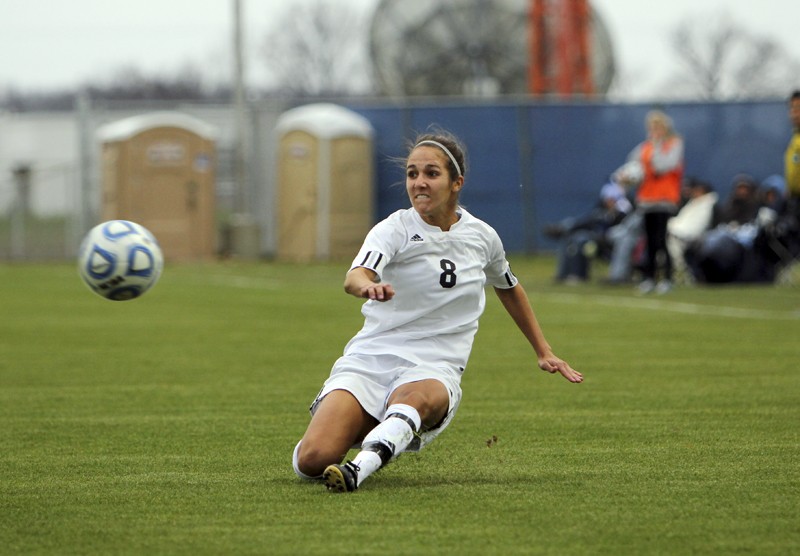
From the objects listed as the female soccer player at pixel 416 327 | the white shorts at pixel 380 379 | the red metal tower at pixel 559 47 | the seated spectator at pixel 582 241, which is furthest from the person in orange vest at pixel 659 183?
the red metal tower at pixel 559 47

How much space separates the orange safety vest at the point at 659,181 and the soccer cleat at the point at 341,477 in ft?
42.1

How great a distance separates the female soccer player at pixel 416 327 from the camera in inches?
237

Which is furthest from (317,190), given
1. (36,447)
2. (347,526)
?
(347,526)

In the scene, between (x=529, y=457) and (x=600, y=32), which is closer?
(x=529, y=457)

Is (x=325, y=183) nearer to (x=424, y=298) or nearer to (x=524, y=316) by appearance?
(x=524, y=316)

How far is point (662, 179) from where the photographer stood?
711 inches

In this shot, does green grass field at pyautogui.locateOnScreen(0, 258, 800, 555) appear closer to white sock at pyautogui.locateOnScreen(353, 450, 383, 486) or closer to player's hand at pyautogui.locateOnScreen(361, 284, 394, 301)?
white sock at pyautogui.locateOnScreen(353, 450, 383, 486)

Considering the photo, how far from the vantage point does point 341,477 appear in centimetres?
564

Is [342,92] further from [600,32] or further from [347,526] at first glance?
[347,526]

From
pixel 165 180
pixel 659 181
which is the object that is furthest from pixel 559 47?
pixel 659 181

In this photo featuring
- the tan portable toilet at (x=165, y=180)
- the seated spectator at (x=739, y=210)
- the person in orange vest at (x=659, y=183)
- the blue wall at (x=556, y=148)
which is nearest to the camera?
the person in orange vest at (x=659, y=183)

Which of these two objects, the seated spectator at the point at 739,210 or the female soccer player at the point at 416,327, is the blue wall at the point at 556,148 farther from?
the female soccer player at the point at 416,327

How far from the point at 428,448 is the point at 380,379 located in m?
0.88

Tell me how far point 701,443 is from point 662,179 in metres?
11.3
